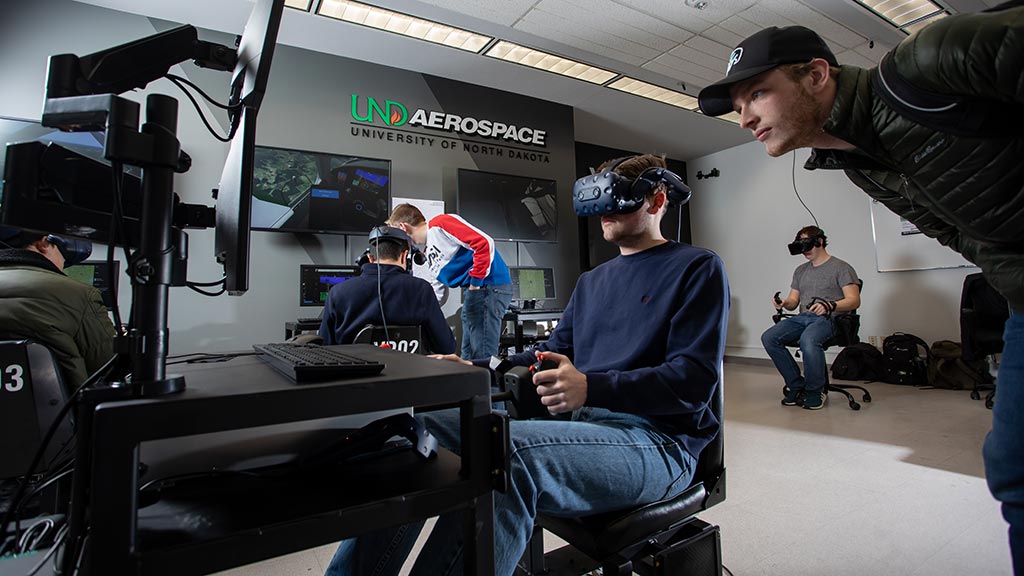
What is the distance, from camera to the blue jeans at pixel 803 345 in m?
3.61

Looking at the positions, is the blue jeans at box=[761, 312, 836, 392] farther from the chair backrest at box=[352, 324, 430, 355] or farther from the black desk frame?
the black desk frame

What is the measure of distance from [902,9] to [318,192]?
15.0ft

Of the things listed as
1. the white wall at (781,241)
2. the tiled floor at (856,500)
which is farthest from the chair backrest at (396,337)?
the white wall at (781,241)

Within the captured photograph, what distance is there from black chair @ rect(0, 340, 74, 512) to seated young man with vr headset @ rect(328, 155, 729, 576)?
120 cm

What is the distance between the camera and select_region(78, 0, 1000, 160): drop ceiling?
338 cm

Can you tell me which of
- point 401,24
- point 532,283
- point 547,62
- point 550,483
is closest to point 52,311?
point 550,483

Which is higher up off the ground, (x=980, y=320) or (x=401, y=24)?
(x=401, y=24)

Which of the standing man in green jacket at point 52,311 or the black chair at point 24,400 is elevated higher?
the standing man in green jacket at point 52,311

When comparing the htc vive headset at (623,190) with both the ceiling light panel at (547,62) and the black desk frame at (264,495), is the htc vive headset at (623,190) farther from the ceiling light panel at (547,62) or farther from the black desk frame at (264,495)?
the ceiling light panel at (547,62)

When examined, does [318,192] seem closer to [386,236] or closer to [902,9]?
[386,236]

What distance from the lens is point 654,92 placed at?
5062mm

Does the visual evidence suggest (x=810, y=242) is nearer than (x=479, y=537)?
No

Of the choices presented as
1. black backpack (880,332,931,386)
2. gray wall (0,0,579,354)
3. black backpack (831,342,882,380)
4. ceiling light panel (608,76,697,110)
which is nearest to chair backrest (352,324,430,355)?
gray wall (0,0,579,354)

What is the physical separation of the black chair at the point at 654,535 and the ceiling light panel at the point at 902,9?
400 cm
